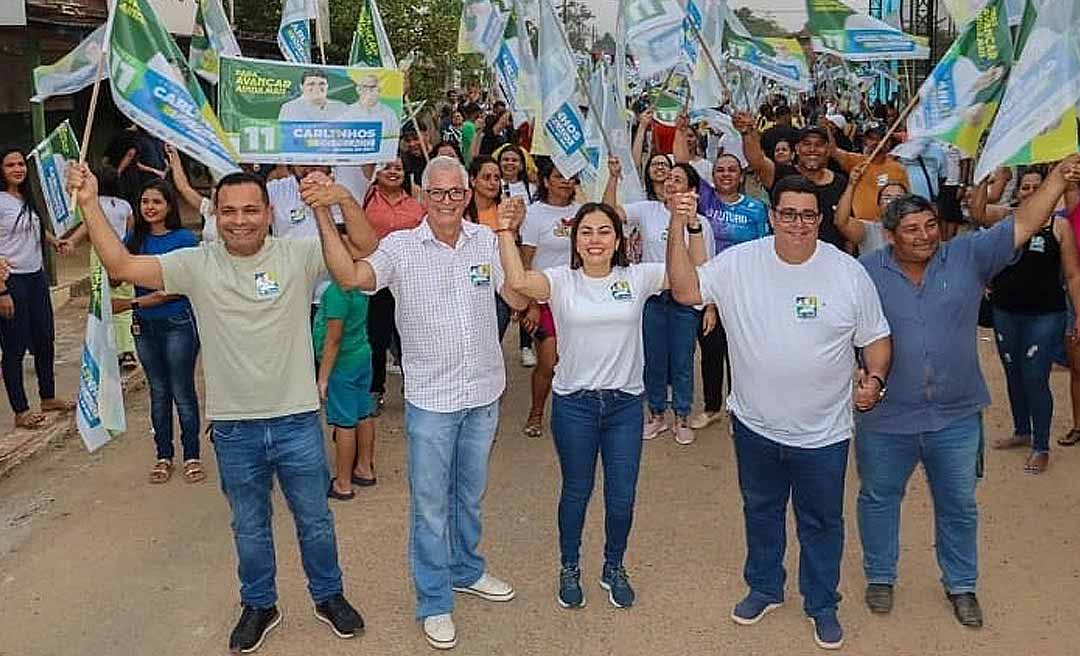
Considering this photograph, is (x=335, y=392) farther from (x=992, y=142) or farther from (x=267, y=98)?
(x=992, y=142)

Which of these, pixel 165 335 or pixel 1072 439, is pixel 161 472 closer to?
pixel 165 335

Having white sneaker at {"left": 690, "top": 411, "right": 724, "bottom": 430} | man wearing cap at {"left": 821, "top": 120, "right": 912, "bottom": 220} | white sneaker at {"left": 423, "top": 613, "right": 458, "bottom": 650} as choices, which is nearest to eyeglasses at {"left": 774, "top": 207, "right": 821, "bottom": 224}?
white sneaker at {"left": 423, "top": 613, "right": 458, "bottom": 650}

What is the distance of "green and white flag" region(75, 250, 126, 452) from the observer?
502 centimetres

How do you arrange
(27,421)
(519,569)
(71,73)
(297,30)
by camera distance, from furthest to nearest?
(27,421) → (297,30) → (71,73) → (519,569)

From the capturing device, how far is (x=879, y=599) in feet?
15.5

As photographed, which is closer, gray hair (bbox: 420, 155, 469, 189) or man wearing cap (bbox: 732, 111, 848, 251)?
gray hair (bbox: 420, 155, 469, 189)

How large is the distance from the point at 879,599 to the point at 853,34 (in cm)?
419

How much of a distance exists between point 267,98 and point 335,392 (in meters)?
1.91

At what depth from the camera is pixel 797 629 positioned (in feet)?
15.0

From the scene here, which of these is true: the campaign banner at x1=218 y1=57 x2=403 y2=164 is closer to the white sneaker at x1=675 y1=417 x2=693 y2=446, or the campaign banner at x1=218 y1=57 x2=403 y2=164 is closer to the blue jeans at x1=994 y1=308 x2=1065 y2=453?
the white sneaker at x1=675 y1=417 x2=693 y2=446

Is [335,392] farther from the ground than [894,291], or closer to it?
closer to it

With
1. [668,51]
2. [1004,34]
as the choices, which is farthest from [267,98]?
[668,51]

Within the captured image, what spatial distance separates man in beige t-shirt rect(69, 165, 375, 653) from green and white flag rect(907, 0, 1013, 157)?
267 cm

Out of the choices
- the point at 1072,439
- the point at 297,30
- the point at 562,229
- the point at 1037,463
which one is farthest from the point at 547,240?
the point at 1072,439
